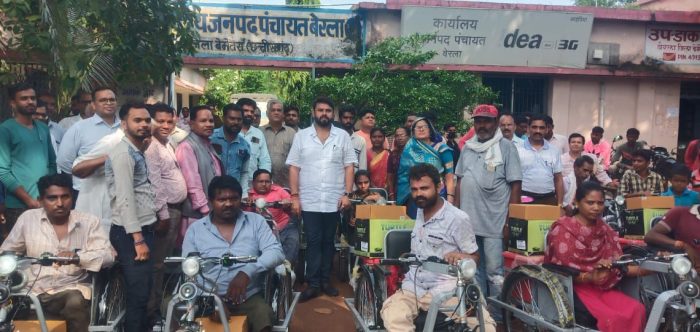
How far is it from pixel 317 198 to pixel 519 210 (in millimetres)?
2002

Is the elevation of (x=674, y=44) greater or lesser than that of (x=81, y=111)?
greater

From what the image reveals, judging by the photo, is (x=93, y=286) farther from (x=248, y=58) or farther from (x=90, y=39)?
(x=248, y=58)

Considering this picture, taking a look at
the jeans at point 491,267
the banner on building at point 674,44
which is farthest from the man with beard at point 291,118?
the banner on building at point 674,44

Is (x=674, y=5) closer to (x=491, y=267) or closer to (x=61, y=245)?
(x=491, y=267)

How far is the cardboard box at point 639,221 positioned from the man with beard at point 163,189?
444 centimetres

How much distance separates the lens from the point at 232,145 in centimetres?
611

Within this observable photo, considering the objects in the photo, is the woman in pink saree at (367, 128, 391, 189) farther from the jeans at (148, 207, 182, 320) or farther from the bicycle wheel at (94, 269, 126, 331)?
the bicycle wheel at (94, 269, 126, 331)

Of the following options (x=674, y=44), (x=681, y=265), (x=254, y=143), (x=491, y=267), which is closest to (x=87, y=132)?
(x=254, y=143)

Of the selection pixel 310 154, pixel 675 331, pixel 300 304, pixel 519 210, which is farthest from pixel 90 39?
pixel 675 331

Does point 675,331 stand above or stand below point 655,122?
below

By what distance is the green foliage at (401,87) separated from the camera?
10617 mm

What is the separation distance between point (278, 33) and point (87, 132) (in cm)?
773

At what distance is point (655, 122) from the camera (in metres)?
14.0

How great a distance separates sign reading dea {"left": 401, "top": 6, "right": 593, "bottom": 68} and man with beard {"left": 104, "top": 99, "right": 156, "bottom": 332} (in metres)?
9.05
